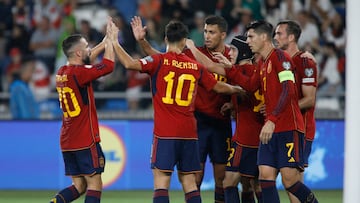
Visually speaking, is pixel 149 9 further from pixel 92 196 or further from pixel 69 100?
pixel 92 196

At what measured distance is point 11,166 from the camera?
13.7m

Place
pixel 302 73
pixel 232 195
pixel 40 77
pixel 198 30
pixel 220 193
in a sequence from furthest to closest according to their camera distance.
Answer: pixel 198 30 → pixel 40 77 → pixel 220 193 → pixel 232 195 → pixel 302 73

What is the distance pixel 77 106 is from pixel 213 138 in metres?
1.64

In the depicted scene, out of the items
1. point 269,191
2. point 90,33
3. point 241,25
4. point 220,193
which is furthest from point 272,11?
point 269,191

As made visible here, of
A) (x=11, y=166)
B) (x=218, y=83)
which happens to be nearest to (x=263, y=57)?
(x=218, y=83)

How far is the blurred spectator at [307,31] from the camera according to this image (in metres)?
16.0

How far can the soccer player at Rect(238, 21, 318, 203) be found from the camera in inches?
362

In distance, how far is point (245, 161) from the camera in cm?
999

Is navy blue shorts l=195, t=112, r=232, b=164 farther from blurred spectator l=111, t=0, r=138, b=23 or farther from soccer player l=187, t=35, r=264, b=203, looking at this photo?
blurred spectator l=111, t=0, r=138, b=23

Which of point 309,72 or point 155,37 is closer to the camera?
point 309,72

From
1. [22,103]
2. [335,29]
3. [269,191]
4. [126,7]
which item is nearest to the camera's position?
[269,191]

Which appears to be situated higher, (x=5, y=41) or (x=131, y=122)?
(x=5, y=41)

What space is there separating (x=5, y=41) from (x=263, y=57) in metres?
7.85

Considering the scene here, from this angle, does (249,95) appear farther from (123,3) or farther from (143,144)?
(123,3)
